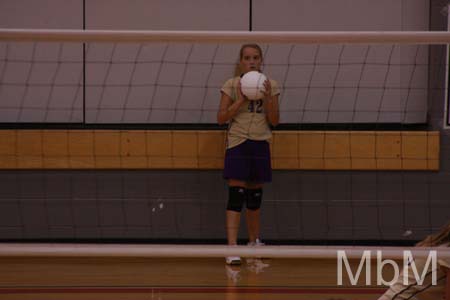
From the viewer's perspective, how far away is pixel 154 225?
251 inches

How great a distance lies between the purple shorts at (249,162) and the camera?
18.9 ft

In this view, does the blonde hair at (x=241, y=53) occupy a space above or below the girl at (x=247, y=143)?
above

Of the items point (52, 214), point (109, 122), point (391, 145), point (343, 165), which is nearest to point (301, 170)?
point (343, 165)

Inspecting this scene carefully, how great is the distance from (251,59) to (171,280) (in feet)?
5.74

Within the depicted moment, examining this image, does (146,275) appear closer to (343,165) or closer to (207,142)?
(207,142)

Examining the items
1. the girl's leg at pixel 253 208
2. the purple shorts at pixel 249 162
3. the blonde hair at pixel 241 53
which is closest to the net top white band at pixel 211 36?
the blonde hair at pixel 241 53

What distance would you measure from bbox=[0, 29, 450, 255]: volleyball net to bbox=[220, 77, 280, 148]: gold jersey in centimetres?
41

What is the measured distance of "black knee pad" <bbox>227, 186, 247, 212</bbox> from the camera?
5.73 meters

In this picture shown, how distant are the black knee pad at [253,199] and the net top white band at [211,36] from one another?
248cm

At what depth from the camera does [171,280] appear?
5359mm

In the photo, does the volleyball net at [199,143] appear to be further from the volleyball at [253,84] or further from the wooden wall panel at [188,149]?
the volleyball at [253,84]

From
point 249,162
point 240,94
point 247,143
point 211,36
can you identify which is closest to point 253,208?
point 249,162

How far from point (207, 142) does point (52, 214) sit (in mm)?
1449

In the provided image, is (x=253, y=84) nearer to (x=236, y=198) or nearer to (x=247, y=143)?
(x=247, y=143)
